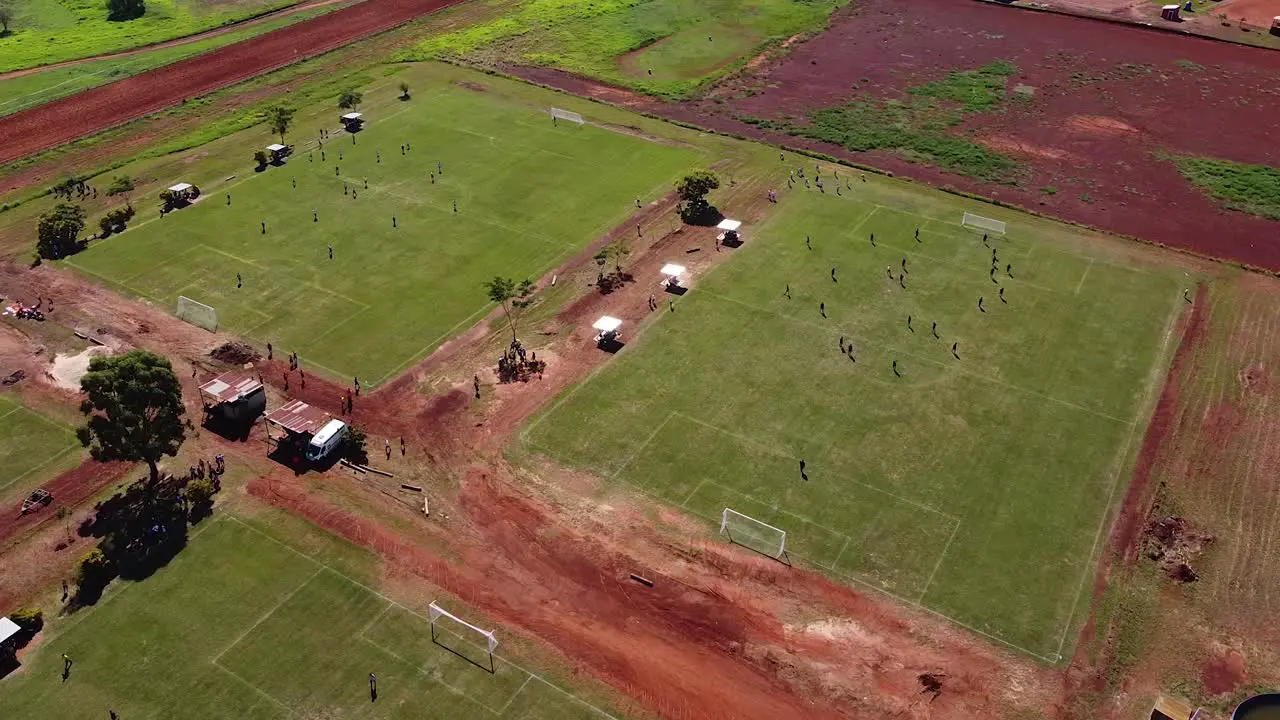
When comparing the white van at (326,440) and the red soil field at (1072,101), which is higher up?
the white van at (326,440)

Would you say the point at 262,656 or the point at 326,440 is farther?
the point at 326,440

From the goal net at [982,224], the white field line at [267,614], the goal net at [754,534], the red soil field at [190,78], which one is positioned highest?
the red soil field at [190,78]

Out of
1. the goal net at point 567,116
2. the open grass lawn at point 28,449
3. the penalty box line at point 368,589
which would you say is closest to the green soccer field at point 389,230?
the goal net at point 567,116

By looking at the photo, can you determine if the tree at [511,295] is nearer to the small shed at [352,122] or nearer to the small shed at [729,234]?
the small shed at [729,234]

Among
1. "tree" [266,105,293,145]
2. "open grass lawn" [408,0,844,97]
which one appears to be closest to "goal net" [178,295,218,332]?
"tree" [266,105,293,145]

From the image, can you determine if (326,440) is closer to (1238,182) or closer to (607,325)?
(607,325)

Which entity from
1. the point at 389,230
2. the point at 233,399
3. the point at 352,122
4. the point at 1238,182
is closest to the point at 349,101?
the point at 352,122

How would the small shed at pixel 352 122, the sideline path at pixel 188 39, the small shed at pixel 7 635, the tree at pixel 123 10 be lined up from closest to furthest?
1. the small shed at pixel 7 635
2. the small shed at pixel 352 122
3. the sideline path at pixel 188 39
4. the tree at pixel 123 10

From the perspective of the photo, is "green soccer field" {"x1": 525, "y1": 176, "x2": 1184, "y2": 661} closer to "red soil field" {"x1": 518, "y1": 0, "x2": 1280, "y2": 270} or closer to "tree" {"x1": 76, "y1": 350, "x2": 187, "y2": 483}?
"red soil field" {"x1": 518, "y1": 0, "x2": 1280, "y2": 270}
